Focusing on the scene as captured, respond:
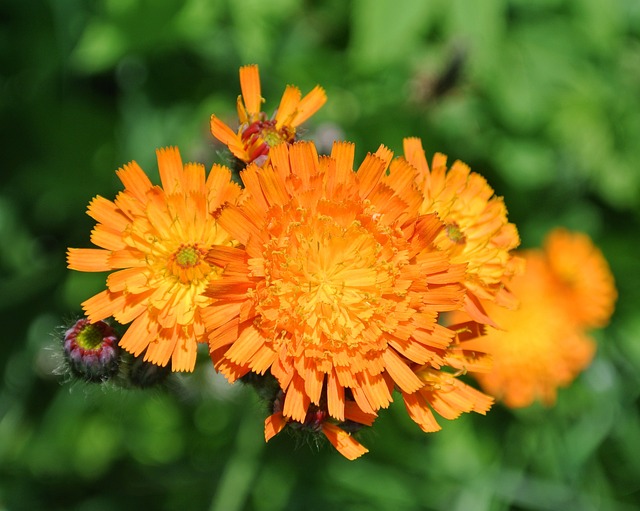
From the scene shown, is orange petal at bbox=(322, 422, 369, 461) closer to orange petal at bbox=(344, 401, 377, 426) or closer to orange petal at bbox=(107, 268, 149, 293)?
orange petal at bbox=(344, 401, 377, 426)

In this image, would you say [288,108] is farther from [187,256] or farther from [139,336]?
[139,336]

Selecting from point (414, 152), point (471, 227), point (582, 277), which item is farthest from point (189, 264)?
point (582, 277)

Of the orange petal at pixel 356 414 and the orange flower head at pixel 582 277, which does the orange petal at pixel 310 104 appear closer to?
the orange petal at pixel 356 414

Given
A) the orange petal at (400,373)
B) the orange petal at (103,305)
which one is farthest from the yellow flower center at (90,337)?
the orange petal at (400,373)

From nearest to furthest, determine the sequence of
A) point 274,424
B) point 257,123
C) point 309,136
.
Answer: point 274,424 < point 257,123 < point 309,136

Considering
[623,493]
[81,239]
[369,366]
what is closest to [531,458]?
[623,493]

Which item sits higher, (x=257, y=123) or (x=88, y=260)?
(x=257, y=123)

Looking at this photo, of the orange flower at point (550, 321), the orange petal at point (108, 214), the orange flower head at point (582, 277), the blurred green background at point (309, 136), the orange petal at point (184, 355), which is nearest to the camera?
the orange petal at point (184, 355)
